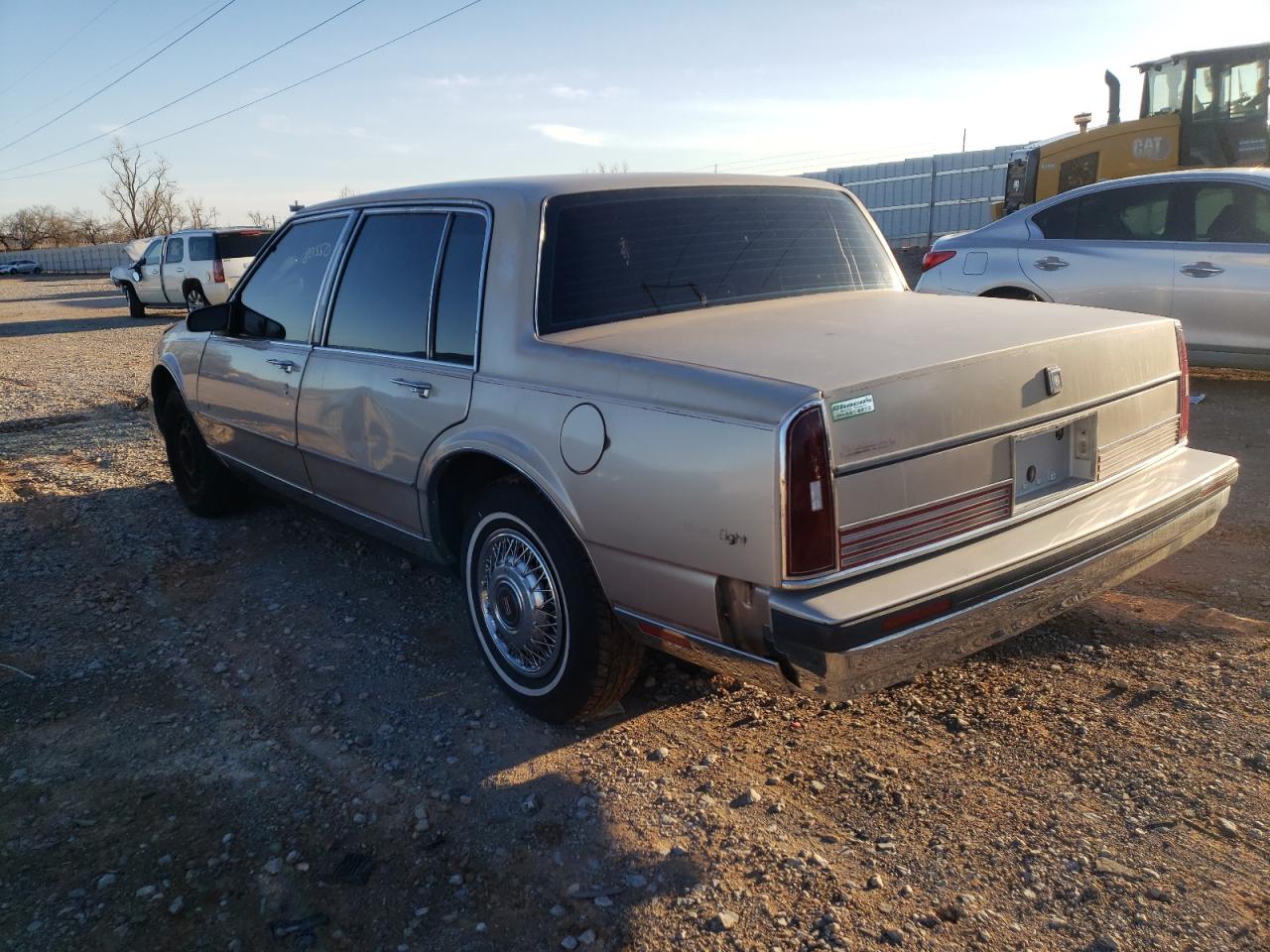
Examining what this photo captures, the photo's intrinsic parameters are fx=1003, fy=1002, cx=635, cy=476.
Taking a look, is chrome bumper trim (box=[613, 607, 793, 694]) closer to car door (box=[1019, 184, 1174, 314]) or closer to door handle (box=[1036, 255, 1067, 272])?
car door (box=[1019, 184, 1174, 314])

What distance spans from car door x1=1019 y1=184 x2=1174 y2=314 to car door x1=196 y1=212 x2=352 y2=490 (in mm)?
5473

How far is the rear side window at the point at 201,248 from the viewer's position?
64.0 feet

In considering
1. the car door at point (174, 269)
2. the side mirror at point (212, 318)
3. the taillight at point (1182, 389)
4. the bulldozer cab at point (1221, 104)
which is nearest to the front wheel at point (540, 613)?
the taillight at point (1182, 389)

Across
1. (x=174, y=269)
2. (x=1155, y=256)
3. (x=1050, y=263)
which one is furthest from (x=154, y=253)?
(x=1155, y=256)

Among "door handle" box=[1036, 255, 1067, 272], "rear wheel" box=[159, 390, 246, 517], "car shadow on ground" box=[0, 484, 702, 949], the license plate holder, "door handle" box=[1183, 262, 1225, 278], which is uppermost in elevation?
"door handle" box=[1036, 255, 1067, 272]

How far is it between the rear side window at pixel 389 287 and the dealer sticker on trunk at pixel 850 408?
5.78ft

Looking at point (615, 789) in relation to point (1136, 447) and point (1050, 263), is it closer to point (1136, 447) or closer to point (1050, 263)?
point (1136, 447)

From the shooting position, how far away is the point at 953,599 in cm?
257

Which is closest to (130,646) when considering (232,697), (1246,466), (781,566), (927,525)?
(232,697)

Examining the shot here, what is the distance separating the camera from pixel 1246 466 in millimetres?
5781

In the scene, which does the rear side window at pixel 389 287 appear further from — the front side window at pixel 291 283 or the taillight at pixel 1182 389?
the taillight at pixel 1182 389

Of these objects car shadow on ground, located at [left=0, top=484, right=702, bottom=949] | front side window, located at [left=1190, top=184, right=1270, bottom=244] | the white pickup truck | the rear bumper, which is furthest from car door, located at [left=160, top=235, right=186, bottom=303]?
the rear bumper

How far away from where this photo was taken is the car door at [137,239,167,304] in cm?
2081

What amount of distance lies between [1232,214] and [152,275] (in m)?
20.1
